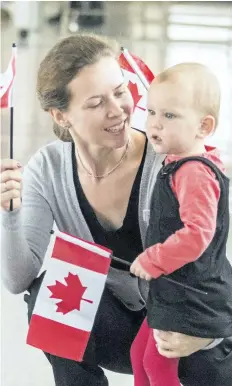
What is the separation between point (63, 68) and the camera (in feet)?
3.01

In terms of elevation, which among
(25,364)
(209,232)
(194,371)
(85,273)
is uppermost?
(209,232)

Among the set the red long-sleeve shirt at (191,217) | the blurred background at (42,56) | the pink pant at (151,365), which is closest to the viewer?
the red long-sleeve shirt at (191,217)

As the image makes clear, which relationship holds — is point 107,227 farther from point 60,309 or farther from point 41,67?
point 41,67

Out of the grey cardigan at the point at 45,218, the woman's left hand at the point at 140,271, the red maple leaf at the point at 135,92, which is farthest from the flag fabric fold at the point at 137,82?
the woman's left hand at the point at 140,271

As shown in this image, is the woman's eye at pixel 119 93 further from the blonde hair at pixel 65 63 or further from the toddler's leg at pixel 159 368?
the toddler's leg at pixel 159 368

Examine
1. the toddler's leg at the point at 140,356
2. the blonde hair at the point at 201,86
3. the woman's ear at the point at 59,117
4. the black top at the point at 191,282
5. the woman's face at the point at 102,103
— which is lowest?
the toddler's leg at the point at 140,356

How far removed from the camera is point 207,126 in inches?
33.1

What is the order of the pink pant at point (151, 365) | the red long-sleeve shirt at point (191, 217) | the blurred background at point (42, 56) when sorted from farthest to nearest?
the blurred background at point (42, 56) → the pink pant at point (151, 365) → the red long-sleeve shirt at point (191, 217)

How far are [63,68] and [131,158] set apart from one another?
0.50 feet

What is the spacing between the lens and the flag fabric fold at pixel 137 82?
96 centimetres

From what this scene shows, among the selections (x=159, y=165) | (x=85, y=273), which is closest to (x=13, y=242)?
(x=85, y=273)

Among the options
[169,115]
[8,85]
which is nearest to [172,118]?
[169,115]

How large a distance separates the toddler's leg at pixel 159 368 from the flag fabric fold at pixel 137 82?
283 mm

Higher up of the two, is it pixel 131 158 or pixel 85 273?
pixel 131 158
